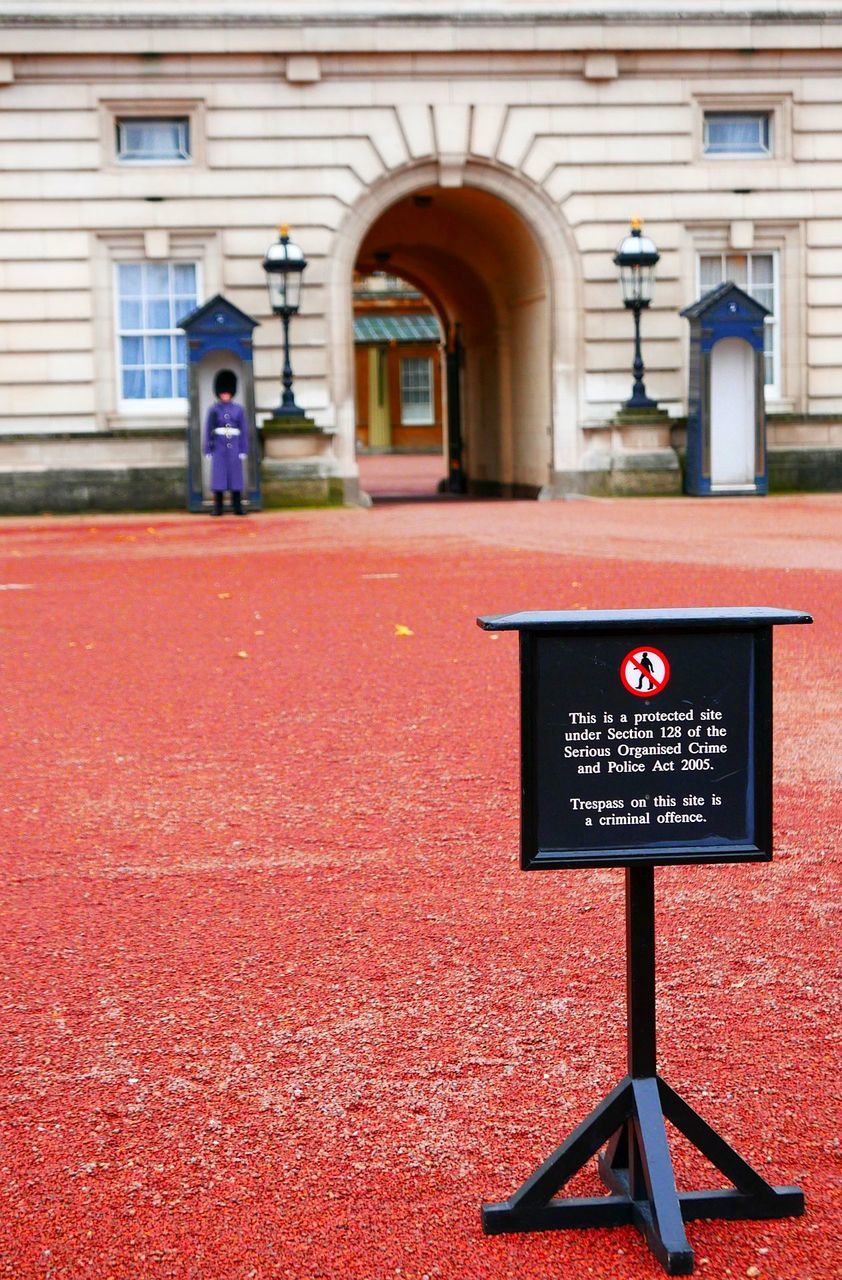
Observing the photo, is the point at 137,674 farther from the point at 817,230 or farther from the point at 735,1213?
the point at 817,230

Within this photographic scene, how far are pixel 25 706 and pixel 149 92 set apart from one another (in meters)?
17.6

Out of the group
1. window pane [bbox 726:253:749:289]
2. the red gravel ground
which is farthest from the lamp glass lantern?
the red gravel ground

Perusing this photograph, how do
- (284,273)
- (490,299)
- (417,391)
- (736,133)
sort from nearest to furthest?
(284,273), (736,133), (490,299), (417,391)

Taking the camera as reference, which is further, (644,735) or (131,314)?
(131,314)

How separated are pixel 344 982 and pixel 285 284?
794 inches

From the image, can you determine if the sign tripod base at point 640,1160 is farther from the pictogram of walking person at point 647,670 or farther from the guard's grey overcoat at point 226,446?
the guard's grey overcoat at point 226,446

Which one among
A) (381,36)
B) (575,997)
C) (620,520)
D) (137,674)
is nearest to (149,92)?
(381,36)

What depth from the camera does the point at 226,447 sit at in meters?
22.8

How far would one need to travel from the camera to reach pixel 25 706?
8719 millimetres

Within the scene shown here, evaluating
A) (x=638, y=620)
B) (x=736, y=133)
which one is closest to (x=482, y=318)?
(x=736, y=133)

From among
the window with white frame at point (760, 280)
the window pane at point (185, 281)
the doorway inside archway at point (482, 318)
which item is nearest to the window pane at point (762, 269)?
the window with white frame at point (760, 280)

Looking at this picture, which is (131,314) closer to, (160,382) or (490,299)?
(160,382)

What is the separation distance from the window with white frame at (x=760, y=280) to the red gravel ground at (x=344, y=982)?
16834mm

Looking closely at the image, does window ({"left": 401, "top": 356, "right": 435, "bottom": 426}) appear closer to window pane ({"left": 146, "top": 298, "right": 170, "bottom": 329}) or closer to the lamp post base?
window pane ({"left": 146, "top": 298, "right": 170, "bottom": 329})
